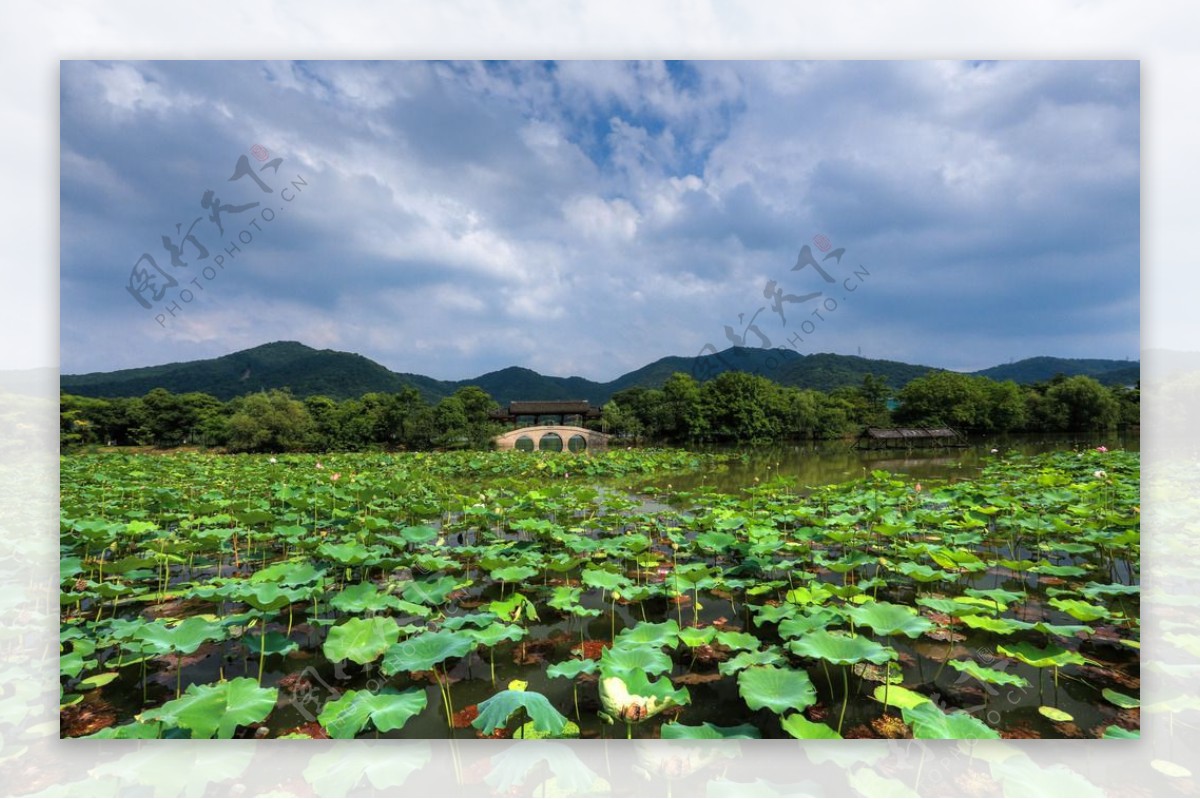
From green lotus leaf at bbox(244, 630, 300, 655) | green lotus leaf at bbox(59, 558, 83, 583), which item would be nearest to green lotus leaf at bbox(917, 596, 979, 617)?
green lotus leaf at bbox(244, 630, 300, 655)

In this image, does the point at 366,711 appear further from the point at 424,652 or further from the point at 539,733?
the point at 539,733

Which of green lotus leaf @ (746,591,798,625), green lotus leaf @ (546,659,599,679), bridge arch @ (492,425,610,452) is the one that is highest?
green lotus leaf @ (546,659,599,679)

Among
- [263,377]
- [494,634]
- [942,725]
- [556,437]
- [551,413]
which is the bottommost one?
[556,437]

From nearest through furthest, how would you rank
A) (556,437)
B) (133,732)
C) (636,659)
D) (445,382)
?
(133,732)
(636,659)
(445,382)
(556,437)

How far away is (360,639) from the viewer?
1771 millimetres

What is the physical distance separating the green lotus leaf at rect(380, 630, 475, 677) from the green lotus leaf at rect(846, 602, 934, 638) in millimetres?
1337

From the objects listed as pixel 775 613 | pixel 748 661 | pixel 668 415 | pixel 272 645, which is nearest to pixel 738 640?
pixel 748 661

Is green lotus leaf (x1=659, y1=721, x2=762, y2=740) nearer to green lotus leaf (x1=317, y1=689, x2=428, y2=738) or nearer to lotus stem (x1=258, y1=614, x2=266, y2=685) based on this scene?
green lotus leaf (x1=317, y1=689, x2=428, y2=738)

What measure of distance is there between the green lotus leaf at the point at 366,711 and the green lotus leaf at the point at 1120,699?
2.17 metres

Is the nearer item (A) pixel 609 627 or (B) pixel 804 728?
(B) pixel 804 728

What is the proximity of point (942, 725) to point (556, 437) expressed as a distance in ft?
71.6

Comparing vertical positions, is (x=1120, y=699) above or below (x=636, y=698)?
below

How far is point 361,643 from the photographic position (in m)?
1.76

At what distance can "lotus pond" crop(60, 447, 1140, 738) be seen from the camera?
5.32 ft
